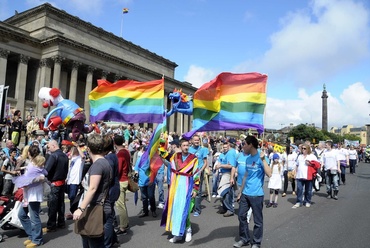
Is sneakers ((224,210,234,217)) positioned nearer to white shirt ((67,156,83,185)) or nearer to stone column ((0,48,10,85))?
white shirt ((67,156,83,185))

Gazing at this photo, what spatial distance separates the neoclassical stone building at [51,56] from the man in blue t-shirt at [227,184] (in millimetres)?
22790

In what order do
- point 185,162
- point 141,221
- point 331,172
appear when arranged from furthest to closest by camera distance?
point 331,172
point 141,221
point 185,162

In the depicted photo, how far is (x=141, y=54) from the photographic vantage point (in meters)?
51.8

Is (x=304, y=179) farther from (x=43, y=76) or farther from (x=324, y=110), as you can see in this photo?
(x=324, y=110)

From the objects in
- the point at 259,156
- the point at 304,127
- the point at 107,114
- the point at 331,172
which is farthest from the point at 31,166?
the point at 304,127

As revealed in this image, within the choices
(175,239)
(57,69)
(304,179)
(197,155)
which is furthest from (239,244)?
(57,69)

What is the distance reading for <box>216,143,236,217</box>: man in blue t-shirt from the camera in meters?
8.45

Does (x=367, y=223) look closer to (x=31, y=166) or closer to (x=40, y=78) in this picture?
(x=31, y=166)

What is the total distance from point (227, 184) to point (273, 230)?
190cm

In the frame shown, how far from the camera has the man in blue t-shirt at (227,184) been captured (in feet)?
27.7

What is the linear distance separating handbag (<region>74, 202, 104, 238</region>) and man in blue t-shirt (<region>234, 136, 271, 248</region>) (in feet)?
9.80

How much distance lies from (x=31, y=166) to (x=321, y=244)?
18.8 ft

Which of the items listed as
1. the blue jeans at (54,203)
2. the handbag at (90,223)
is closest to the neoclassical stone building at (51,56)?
the blue jeans at (54,203)

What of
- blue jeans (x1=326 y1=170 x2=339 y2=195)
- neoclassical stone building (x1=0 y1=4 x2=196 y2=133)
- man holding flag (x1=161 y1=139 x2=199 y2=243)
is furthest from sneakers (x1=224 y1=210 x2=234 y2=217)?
neoclassical stone building (x1=0 y1=4 x2=196 y2=133)
